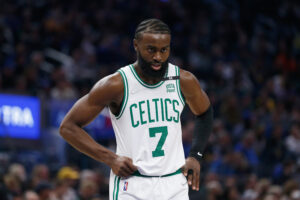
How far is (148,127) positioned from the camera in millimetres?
4332

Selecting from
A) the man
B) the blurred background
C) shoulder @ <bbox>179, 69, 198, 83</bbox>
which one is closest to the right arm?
the man

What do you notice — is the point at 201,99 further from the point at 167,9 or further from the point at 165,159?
the point at 167,9

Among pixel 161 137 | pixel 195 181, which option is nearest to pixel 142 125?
pixel 161 137

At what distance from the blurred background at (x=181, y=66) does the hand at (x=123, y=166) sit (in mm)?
3832

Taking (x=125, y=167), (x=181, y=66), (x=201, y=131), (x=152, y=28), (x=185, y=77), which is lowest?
(x=181, y=66)

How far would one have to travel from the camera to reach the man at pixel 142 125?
4277 mm

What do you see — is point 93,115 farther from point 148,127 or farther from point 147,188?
point 147,188

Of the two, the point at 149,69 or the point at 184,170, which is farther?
the point at 184,170

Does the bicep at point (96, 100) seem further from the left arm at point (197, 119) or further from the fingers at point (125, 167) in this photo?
the left arm at point (197, 119)

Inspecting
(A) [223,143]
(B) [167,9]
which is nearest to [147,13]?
(B) [167,9]

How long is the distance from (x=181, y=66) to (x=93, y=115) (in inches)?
397

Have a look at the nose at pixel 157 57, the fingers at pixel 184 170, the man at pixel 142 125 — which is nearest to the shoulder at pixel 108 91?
the man at pixel 142 125

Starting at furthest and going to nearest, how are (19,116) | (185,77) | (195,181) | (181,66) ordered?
1. (181,66)
2. (19,116)
3. (185,77)
4. (195,181)

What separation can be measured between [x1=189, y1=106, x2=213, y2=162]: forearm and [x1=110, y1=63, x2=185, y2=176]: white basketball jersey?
0.27 m
